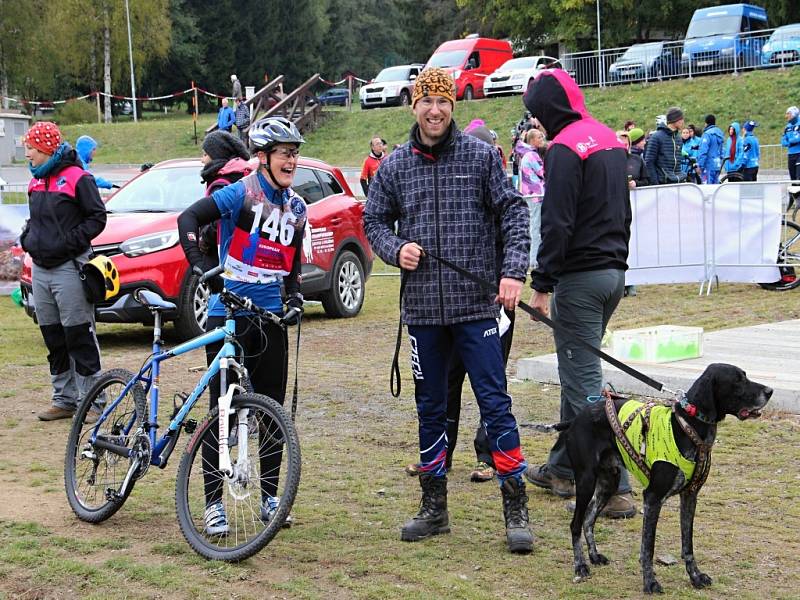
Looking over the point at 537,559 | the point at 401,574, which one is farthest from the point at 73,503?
the point at 537,559

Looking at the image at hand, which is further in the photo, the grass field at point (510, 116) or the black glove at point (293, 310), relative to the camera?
the grass field at point (510, 116)

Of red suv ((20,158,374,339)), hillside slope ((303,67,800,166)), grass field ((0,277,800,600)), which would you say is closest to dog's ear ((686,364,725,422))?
grass field ((0,277,800,600))

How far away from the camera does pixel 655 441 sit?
4.90 metres

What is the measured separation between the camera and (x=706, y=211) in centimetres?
1450

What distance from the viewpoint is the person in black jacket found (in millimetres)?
5559

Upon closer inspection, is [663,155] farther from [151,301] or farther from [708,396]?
[708,396]

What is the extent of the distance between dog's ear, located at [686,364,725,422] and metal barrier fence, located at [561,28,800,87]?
35012 mm

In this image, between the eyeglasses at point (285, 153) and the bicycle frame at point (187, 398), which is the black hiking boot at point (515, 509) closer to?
the bicycle frame at point (187, 398)

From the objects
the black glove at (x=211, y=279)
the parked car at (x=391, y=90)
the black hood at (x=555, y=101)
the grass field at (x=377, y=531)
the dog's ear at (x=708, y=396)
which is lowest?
the grass field at (x=377, y=531)

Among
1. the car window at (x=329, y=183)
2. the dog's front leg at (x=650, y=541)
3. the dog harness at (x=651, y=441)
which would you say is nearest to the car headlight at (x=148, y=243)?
the car window at (x=329, y=183)

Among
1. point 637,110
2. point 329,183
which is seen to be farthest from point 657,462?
point 637,110

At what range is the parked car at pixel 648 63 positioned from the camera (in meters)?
39.5

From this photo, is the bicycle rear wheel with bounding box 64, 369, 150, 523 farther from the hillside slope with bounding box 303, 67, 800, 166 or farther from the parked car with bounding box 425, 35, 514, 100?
the parked car with bounding box 425, 35, 514, 100

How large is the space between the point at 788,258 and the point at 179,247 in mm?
7640
